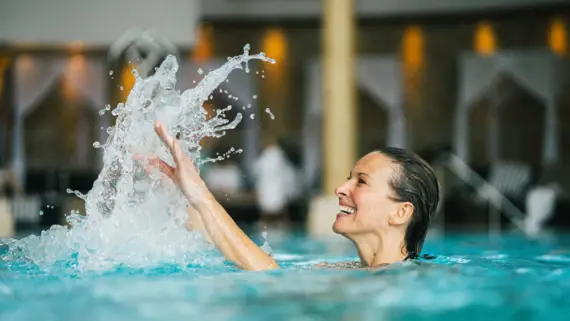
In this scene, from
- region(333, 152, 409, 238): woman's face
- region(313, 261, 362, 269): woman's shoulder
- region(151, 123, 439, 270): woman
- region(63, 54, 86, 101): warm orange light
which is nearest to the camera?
region(151, 123, 439, 270): woman

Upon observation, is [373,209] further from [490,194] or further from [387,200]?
Answer: [490,194]

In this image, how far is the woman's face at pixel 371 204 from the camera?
3.28m

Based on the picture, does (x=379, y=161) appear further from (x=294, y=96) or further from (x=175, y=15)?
(x=294, y=96)

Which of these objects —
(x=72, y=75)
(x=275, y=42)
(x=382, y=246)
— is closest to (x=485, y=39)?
(x=275, y=42)

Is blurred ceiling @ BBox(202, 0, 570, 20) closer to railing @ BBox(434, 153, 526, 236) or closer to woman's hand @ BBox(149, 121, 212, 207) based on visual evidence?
railing @ BBox(434, 153, 526, 236)

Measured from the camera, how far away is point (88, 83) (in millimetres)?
15945

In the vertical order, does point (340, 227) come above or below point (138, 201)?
below

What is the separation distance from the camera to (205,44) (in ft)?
54.4

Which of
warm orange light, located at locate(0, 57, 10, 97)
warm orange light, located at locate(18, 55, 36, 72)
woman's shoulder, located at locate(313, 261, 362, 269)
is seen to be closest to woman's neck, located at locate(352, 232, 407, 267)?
woman's shoulder, located at locate(313, 261, 362, 269)

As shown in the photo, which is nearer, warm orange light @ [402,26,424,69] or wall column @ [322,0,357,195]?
wall column @ [322,0,357,195]

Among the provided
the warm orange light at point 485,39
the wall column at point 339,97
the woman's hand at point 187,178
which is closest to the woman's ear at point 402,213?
the woman's hand at point 187,178

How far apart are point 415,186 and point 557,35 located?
1338cm

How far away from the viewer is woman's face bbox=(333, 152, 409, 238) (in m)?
3.28

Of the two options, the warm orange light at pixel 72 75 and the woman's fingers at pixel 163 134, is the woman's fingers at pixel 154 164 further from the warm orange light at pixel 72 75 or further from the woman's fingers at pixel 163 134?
the warm orange light at pixel 72 75
